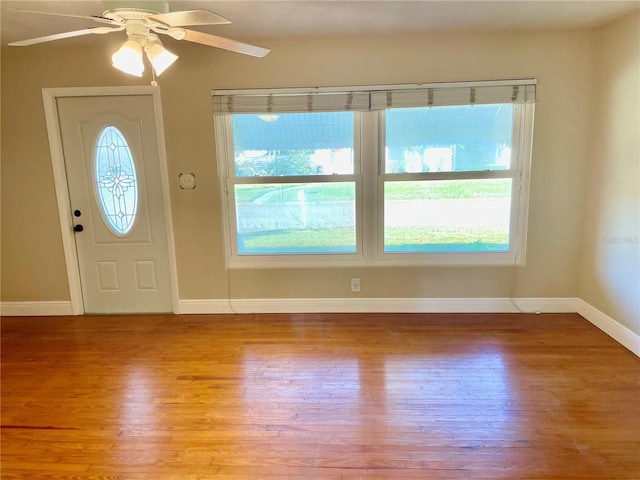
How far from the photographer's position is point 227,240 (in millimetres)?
3453

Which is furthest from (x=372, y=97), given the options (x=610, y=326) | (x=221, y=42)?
(x=610, y=326)

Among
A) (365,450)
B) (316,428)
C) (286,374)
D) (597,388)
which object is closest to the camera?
(365,450)

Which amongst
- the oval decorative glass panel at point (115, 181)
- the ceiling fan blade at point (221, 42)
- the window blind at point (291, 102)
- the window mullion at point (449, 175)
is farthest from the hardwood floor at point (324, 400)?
the ceiling fan blade at point (221, 42)

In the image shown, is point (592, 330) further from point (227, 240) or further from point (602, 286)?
point (227, 240)

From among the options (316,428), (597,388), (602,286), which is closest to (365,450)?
(316,428)

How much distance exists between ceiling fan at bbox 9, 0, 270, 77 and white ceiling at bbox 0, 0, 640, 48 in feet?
1.65

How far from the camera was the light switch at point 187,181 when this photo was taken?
10.9ft

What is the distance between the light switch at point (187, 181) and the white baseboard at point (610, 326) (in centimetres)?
357

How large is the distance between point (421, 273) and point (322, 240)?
95cm

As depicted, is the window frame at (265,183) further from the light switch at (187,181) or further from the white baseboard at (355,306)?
the white baseboard at (355,306)

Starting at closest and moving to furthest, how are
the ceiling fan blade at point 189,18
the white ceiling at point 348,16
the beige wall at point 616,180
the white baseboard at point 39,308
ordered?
the ceiling fan blade at point 189,18
the white ceiling at point 348,16
the beige wall at point 616,180
the white baseboard at point 39,308

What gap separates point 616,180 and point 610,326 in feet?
3.68

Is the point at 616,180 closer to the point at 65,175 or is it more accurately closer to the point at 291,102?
the point at 291,102

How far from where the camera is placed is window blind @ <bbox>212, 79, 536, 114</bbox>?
3.05 meters
